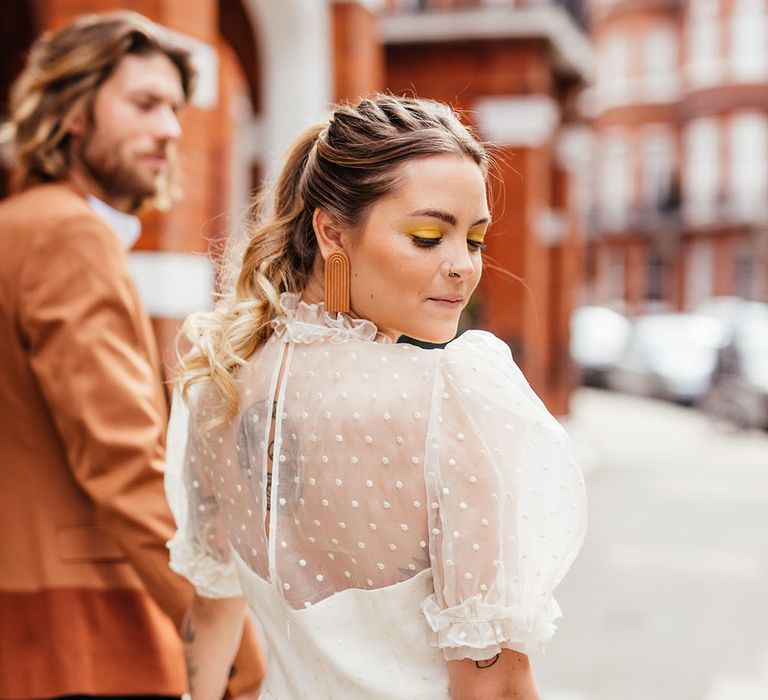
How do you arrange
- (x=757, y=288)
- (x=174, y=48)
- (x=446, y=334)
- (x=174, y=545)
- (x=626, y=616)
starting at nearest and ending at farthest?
(x=446, y=334), (x=174, y=545), (x=174, y=48), (x=626, y=616), (x=757, y=288)

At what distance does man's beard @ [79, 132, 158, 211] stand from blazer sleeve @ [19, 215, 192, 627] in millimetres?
274

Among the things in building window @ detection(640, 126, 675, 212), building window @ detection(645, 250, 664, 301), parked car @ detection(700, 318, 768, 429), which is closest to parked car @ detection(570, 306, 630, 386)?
parked car @ detection(700, 318, 768, 429)

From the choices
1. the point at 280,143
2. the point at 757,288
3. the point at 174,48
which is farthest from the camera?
the point at 757,288

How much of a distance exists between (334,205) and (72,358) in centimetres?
74

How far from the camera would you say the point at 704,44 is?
108 feet

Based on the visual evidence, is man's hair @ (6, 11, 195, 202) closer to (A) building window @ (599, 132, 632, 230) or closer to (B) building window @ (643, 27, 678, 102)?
(A) building window @ (599, 132, 632, 230)

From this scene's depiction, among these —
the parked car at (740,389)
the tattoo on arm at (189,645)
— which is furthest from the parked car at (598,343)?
the tattoo on arm at (189,645)

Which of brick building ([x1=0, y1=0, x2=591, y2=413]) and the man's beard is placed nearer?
the man's beard

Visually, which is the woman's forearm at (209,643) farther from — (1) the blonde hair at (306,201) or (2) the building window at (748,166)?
(2) the building window at (748,166)

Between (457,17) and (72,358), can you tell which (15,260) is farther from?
(457,17)

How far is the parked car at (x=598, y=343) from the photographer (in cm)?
2053

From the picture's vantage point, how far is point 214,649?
174 centimetres

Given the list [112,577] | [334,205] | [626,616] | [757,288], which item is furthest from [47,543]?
[757,288]

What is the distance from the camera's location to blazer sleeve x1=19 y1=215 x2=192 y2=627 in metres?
1.84
